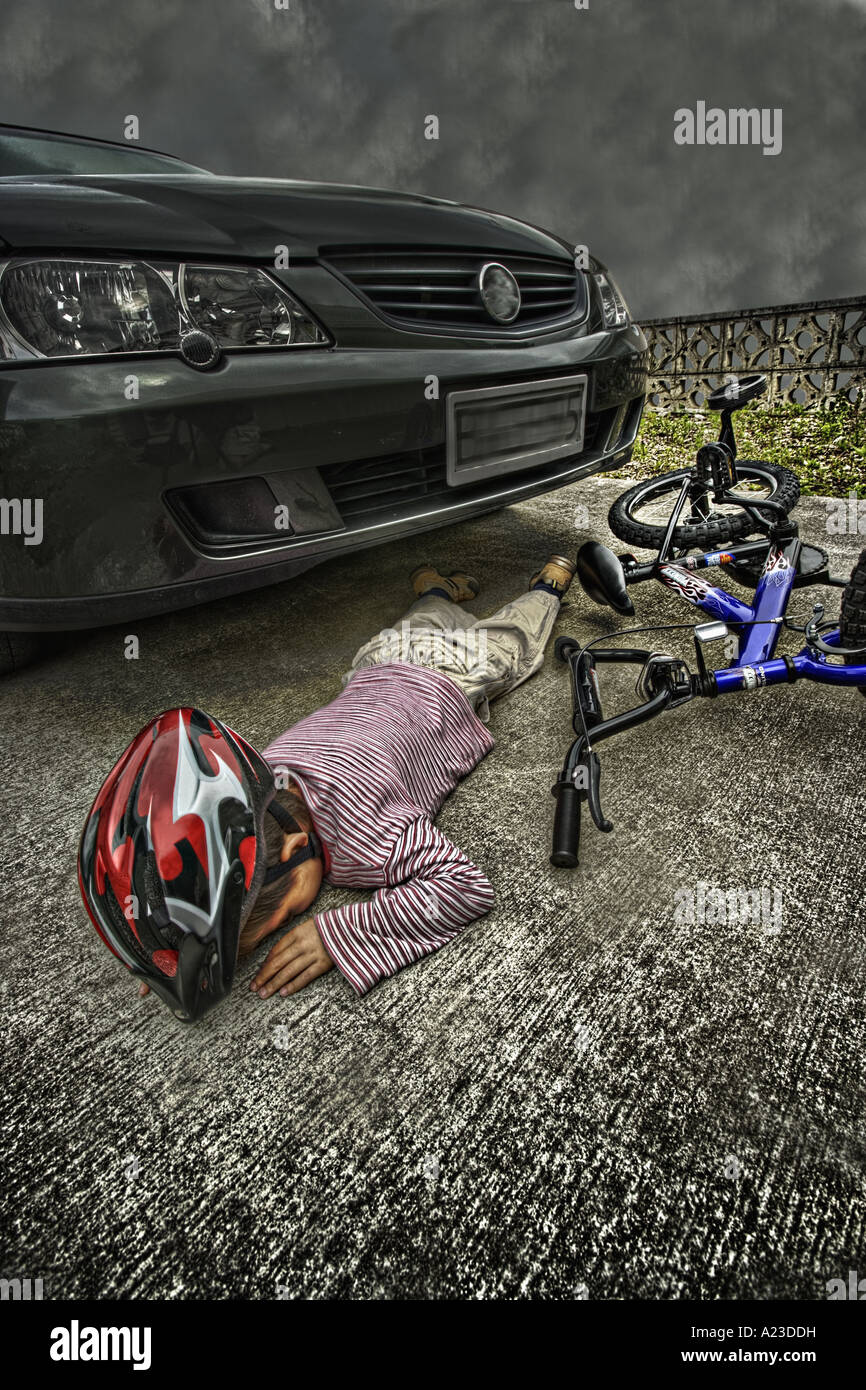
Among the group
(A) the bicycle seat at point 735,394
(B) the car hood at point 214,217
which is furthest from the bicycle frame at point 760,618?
(B) the car hood at point 214,217

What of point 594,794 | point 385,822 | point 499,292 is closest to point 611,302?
point 499,292

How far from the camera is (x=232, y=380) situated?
72.0 inches

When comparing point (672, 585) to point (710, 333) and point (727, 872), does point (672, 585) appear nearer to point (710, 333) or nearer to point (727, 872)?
point (727, 872)

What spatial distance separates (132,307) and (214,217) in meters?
0.35

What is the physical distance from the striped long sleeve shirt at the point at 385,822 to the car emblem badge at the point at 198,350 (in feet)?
2.91

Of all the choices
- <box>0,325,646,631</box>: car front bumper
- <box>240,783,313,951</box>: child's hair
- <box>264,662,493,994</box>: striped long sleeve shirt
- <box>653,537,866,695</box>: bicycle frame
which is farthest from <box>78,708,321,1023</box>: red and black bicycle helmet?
<box>653,537,866,695</box>: bicycle frame

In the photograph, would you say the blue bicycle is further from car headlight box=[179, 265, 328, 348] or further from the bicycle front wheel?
car headlight box=[179, 265, 328, 348]

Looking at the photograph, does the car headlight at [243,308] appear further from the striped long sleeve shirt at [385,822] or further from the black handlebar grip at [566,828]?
the black handlebar grip at [566,828]

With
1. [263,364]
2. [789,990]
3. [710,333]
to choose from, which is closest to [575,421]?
[263,364]

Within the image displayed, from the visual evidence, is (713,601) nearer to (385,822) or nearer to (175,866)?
(385,822)

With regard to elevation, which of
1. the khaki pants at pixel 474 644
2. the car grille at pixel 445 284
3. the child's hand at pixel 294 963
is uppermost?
the car grille at pixel 445 284

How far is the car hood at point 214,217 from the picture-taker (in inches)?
67.4

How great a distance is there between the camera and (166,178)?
6.75 feet

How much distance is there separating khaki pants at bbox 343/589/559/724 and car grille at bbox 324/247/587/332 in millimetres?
862
